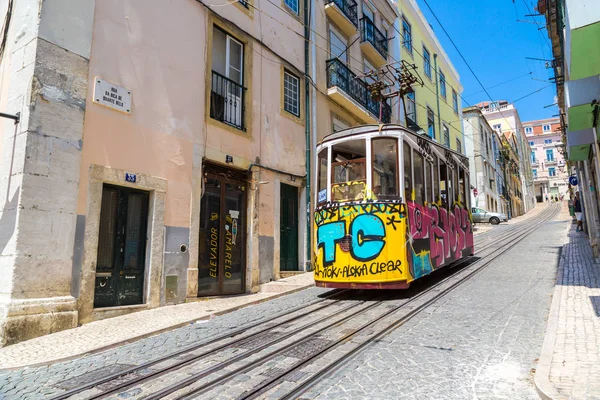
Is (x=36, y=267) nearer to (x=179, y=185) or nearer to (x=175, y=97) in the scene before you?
(x=179, y=185)

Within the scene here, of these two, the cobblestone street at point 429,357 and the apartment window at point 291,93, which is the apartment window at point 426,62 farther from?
the cobblestone street at point 429,357

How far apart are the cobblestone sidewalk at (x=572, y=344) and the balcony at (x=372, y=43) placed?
11.5m

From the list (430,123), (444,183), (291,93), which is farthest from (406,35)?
(444,183)

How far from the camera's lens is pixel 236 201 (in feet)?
30.7

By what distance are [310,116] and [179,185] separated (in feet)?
18.2

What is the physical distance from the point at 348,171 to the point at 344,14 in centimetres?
927

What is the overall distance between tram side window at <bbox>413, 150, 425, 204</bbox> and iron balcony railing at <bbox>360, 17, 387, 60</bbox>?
970 cm

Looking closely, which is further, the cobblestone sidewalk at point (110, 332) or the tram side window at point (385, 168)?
the tram side window at point (385, 168)

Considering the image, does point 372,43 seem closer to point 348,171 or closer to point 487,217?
point 348,171

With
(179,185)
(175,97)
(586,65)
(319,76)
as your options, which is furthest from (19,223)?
(319,76)

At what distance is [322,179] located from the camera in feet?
25.5

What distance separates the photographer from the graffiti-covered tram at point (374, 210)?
6785 millimetres

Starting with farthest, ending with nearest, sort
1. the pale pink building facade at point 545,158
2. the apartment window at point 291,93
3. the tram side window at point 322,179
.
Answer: the pale pink building facade at point 545,158 < the apartment window at point 291,93 < the tram side window at point 322,179

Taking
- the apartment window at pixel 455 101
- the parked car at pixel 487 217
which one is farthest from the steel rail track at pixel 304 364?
the apartment window at pixel 455 101
